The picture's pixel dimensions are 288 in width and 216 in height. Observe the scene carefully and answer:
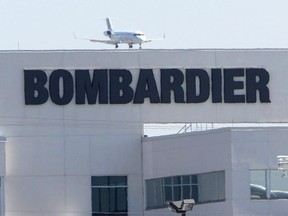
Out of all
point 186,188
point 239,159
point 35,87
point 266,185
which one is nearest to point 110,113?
point 35,87

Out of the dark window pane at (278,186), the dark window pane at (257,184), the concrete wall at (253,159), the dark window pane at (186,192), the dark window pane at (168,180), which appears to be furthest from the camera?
the dark window pane at (168,180)

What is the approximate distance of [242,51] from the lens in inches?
3971

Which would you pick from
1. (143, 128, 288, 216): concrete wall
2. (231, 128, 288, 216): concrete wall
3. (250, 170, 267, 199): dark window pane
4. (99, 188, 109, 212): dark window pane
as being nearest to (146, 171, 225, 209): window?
(143, 128, 288, 216): concrete wall

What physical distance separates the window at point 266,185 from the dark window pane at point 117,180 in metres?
8.63

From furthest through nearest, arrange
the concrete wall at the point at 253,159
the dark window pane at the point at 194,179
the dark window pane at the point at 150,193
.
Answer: the dark window pane at the point at 150,193, the dark window pane at the point at 194,179, the concrete wall at the point at 253,159

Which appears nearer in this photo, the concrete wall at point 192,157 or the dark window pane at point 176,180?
the concrete wall at point 192,157

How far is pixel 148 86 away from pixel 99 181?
5034 mm

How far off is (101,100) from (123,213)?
17.7ft

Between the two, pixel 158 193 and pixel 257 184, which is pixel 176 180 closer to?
pixel 158 193

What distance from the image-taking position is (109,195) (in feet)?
327

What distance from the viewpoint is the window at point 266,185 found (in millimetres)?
93125
